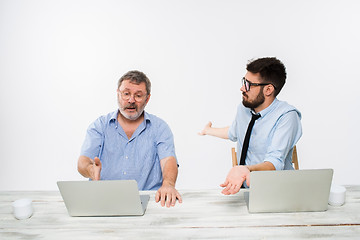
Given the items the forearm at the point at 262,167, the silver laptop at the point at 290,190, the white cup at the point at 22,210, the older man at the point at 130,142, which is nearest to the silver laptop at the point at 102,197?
the white cup at the point at 22,210

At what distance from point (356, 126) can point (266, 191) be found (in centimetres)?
238

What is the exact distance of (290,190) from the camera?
1318 millimetres

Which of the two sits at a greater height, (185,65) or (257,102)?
(185,65)

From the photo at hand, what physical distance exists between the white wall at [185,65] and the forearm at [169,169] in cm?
113

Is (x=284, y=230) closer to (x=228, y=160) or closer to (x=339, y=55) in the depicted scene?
(x=228, y=160)

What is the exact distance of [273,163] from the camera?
1.84m

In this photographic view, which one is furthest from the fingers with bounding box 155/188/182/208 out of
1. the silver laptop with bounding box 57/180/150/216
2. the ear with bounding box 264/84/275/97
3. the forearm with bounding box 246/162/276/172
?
the ear with bounding box 264/84/275/97

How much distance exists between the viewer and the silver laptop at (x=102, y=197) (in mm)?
1289

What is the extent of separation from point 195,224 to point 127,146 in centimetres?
105

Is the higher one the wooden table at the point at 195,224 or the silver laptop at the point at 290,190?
the silver laptop at the point at 290,190

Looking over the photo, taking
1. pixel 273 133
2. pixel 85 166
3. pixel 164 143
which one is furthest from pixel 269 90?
pixel 85 166

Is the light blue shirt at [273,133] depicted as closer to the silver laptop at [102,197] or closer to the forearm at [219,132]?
the forearm at [219,132]

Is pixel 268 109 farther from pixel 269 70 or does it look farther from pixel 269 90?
pixel 269 70

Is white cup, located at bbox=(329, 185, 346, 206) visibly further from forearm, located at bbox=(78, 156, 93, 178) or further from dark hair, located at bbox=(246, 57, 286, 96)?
forearm, located at bbox=(78, 156, 93, 178)
